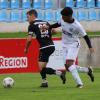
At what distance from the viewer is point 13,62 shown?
810 inches

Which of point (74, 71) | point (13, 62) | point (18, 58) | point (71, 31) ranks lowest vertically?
point (13, 62)

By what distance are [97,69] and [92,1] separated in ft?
44.4

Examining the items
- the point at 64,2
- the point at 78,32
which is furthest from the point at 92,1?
the point at 78,32

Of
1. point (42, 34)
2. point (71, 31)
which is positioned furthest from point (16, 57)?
point (71, 31)

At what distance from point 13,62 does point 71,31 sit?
7383 millimetres

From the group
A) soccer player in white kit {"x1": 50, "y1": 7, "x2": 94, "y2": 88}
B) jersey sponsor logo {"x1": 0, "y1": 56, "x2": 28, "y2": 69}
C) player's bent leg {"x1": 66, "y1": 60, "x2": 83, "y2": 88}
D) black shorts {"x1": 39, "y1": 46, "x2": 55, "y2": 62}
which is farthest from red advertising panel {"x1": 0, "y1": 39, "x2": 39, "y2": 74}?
player's bent leg {"x1": 66, "y1": 60, "x2": 83, "y2": 88}

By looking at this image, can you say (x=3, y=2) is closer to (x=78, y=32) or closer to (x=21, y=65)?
(x=21, y=65)

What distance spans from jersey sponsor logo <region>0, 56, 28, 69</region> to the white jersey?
697 cm

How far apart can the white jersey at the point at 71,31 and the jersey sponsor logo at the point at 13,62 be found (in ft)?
22.9

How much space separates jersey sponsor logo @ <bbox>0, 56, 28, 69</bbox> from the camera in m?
20.4

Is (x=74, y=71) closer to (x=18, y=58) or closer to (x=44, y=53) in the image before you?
(x=44, y=53)

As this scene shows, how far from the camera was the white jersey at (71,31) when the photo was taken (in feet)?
43.9

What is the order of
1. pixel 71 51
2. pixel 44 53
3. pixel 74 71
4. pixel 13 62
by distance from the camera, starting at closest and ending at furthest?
pixel 74 71 → pixel 71 51 → pixel 44 53 → pixel 13 62

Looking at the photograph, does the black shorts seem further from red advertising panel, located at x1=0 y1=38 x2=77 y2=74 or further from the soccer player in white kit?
red advertising panel, located at x1=0 y1=38 x2=77 y2=74
